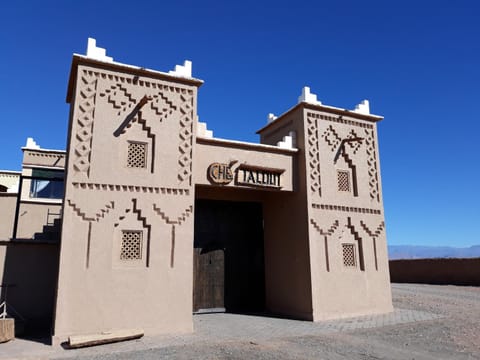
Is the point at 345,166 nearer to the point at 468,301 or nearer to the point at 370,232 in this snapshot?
the point at 370,232

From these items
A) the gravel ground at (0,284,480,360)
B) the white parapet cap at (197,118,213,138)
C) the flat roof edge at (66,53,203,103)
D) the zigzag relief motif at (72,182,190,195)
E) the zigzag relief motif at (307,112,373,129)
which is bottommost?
the gravel ground at (0,284,480,360)

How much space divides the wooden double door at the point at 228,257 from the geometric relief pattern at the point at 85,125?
15.9 feet

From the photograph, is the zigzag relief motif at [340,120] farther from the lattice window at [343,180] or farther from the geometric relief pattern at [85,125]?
the geometric relief pattern at [85,125]

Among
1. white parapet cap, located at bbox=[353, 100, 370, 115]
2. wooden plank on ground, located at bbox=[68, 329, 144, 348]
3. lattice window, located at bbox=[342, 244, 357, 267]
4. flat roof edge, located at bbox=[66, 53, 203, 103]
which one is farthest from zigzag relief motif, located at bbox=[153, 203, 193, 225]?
white parapet cap, located at bbox=[353, 100, 370, 115]

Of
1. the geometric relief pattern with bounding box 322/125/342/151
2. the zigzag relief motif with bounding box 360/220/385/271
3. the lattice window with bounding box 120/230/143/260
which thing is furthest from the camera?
the geometric relief pattern with bounding box 322/125/342/151

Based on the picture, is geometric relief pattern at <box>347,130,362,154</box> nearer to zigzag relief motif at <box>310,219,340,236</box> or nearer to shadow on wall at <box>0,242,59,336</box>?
zigzag relief motif at <box>310,219,340,236</box>

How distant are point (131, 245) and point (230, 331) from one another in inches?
130

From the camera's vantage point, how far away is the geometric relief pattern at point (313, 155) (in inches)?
491

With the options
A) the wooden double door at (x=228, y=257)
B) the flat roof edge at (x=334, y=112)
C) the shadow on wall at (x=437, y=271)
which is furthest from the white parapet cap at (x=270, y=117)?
the shadow on wall at (x=437, y=271)

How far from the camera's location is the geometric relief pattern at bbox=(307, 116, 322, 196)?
491 inches

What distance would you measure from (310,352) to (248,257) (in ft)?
21.6

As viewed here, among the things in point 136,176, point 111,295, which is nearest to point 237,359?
point 111,295

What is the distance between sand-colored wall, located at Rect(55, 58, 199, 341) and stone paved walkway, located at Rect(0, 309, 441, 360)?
62 cm

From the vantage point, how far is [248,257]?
46.1 ft
